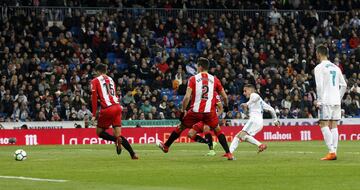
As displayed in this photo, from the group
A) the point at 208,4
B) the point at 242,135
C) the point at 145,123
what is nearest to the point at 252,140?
the point at 242,135

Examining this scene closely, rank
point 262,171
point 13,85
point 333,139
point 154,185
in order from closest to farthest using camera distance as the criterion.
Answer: point 154,185
point 262,171
point 333,139
point 13,85

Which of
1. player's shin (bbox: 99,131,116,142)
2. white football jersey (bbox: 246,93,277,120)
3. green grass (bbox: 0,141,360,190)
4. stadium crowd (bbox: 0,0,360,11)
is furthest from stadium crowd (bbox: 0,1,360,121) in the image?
green grass (bbox: 0,141,360,190)

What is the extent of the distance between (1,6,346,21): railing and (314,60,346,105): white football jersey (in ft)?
87.4

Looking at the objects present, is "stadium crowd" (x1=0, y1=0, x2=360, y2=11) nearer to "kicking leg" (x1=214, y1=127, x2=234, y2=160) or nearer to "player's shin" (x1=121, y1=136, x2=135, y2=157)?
"player's shin" (x1=121, y1=136, x2=135, y2=157)

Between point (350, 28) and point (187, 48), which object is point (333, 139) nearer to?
point (187, 48)

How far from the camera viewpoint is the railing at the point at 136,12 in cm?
4559

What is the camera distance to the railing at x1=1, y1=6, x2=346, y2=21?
4559 centimetres

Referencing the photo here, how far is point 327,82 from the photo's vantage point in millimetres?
20531

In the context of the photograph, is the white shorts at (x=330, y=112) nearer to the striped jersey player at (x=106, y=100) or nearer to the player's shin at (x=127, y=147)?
the player's shin at (x=127, y=147)

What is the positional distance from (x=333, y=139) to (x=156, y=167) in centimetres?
418

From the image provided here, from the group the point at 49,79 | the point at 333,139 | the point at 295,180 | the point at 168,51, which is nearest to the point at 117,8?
the point at 168,51

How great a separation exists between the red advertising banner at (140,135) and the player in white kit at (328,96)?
60.7 ft

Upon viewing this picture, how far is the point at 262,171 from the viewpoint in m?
17.2

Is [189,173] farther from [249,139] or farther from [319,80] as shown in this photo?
[249,139]
